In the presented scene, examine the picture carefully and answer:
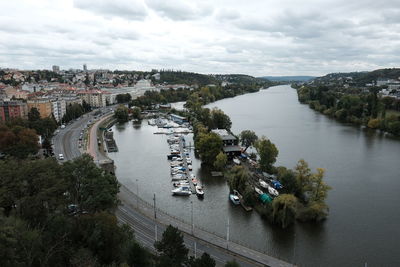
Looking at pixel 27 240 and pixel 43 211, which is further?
pixel 43 211

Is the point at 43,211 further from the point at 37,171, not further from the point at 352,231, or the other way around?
the point at 352,231

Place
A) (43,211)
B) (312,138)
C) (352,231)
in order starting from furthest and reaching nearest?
(312,138) → (352,231) → (43,211)

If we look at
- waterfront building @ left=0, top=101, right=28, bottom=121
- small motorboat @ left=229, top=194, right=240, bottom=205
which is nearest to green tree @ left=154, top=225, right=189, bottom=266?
small motorboat @ left=229, top=194, right=240, bottom=205

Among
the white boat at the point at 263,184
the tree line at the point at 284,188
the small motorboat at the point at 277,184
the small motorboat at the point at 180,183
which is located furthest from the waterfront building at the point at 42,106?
the small motorboat at the point at 277,184

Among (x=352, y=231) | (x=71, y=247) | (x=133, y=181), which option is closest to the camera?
(x=71, y=247)

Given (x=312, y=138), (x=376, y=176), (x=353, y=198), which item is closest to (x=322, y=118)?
(x=312, y=138)

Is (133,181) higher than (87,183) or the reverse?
the reverse

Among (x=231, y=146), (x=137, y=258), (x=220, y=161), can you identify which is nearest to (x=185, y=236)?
(x=137, y=258)
